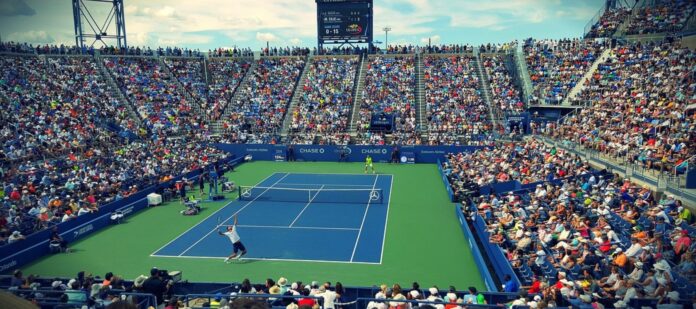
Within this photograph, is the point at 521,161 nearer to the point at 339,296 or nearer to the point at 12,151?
the point at 339,296

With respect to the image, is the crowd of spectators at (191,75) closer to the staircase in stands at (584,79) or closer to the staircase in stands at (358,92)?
the staircase in stands at (358,92)

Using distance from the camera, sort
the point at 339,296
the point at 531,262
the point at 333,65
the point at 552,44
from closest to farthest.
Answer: the point at 339,296
the point at 531,262
the point at 552,44
the point at 333,65

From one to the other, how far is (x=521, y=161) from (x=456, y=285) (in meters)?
13.7

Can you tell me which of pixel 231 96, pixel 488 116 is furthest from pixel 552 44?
pixel 231 96

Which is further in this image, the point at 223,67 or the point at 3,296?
the point at 223,67

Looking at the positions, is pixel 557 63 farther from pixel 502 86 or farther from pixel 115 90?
pixel 115 90

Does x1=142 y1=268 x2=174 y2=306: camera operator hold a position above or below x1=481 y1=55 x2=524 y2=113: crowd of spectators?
below

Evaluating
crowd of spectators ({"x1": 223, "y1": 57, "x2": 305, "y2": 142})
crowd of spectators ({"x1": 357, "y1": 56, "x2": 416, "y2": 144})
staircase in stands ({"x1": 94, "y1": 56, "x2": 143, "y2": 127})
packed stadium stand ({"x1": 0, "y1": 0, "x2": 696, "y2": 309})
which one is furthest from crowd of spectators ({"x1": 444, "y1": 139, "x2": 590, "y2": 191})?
staircase in stands ({"x1": 94, "y1": 56, "x2": 143, "y2": 127})

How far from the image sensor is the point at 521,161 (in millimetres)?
26406

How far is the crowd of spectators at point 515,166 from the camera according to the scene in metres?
22.6

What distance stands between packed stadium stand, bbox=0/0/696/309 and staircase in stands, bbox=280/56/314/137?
0.18m

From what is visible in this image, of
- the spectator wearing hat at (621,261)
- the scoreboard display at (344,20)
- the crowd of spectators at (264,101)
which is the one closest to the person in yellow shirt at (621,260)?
the spectator wearing hat at (621,261)

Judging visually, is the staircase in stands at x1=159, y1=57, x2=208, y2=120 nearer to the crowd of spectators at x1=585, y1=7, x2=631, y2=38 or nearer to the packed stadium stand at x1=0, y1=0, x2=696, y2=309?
the packed stadium stand at x1=0, y1=0, x2=696, y2=309

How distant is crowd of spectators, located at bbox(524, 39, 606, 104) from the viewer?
39.7 m
